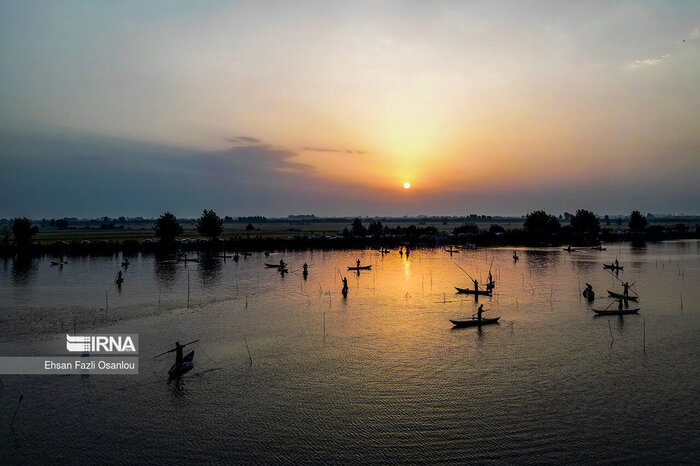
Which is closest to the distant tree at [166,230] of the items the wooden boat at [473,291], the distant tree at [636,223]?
the wooden boat at [473,291]

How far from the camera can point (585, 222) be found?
108312mm

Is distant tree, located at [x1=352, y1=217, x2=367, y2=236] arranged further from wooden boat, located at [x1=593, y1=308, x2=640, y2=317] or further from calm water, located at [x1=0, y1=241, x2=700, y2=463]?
wooden boat, located at [x1=593, y1=308, x2=640, y2=317]

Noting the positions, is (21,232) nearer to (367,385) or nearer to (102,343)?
(102,343)

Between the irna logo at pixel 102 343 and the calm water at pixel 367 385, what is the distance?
0.81 m

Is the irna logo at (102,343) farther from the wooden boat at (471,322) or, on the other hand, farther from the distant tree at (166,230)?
the distant tree at (166,230)

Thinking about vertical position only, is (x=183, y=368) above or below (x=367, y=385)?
above

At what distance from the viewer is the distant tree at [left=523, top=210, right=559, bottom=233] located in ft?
357

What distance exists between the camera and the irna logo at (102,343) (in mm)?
21734

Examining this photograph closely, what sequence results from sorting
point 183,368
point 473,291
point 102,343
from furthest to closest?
point 473,291, point 102,343, point 183,368

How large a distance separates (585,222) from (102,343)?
111887 mm

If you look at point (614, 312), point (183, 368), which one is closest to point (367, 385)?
point (183, 368)

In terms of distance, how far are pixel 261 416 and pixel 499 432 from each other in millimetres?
7675

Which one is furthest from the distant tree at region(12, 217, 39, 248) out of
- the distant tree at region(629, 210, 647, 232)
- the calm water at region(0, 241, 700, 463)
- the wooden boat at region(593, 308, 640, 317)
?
the distant tree at region(629, 210, 647, 232)

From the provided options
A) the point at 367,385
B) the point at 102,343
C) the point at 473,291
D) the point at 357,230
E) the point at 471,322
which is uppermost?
the point at 357,230
